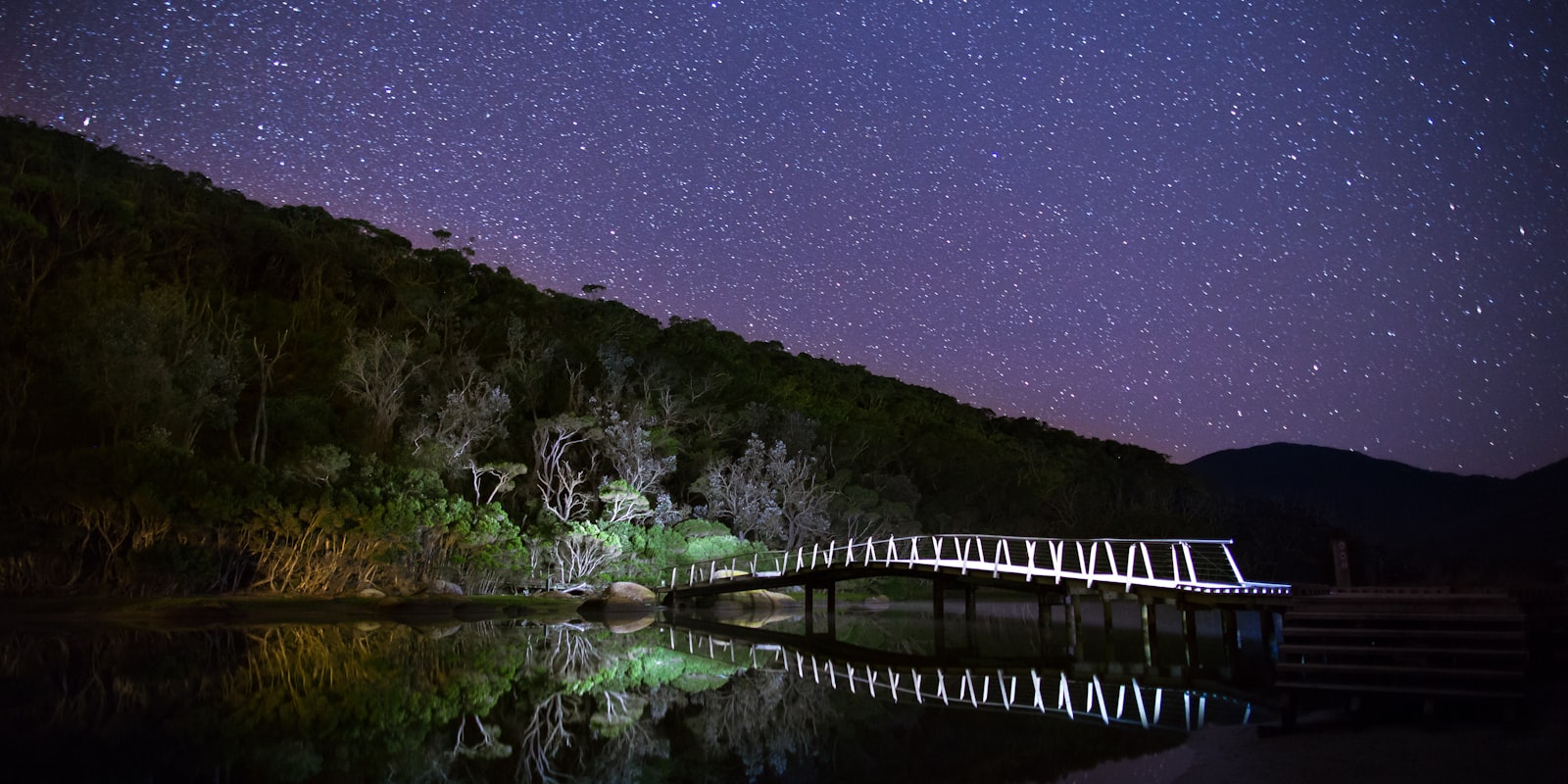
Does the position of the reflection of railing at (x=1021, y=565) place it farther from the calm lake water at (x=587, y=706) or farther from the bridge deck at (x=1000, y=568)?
the calm lake water at (x=587, y=706)

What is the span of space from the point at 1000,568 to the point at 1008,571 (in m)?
0.18

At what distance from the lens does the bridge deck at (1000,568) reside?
16844 millimetres

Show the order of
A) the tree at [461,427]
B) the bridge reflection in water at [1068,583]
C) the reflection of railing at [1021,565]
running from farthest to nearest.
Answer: the tree at [461,427], the reflection of railing at [1021,565], the bridge reflection in water at [1068,583]

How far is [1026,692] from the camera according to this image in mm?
13117

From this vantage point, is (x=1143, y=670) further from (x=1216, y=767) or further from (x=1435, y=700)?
(x=1216, y=767)

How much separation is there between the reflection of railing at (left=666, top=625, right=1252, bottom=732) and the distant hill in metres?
22.0

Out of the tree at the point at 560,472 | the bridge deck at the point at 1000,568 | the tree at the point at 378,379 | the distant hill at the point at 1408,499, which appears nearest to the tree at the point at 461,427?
the tree at the point at 378,379

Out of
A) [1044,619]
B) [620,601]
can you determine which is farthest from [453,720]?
[620,601]

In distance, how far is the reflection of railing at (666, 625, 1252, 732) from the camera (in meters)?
11.2

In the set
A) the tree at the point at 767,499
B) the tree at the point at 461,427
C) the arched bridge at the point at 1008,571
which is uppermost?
the tree at the point at 461,427

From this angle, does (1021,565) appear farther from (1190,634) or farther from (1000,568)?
(1190,634)

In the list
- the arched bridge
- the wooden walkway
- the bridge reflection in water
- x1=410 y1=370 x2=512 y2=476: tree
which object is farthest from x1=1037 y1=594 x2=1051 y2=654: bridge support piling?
x1=410 y1=370 x2=512 y2=476: tree

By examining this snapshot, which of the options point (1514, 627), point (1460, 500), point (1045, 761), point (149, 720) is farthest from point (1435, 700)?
point (1460, 500)

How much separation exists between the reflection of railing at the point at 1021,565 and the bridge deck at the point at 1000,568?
2 centimetres
